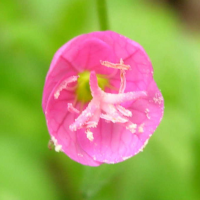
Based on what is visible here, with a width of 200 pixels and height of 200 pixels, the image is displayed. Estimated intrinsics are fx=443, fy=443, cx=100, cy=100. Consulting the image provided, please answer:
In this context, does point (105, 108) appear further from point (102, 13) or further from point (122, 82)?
point (102, 13)

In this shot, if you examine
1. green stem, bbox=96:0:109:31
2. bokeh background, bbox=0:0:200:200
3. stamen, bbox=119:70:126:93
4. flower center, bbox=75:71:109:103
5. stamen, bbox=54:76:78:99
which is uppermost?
green stem, bbox=96:0:109:31

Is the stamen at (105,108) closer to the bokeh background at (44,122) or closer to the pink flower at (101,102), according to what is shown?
the pink flower at (101,102)

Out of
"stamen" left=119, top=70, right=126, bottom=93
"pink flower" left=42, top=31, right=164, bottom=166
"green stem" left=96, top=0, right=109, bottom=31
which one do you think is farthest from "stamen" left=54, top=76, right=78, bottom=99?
"green stem" left=96, top=0, right=109, bottom=31

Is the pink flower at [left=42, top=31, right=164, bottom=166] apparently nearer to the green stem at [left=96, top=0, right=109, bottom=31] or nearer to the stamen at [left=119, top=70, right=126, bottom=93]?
the stamen at [left=119, top=70, right=126, bottom=93]

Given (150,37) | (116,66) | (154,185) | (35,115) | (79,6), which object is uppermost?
(116,66)

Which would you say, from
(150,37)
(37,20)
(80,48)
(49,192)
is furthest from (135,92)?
(37,20)

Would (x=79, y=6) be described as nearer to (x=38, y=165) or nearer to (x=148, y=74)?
(x=38, y=165)

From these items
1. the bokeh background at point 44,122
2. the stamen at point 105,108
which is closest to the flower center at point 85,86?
the stamen at point 105,108
